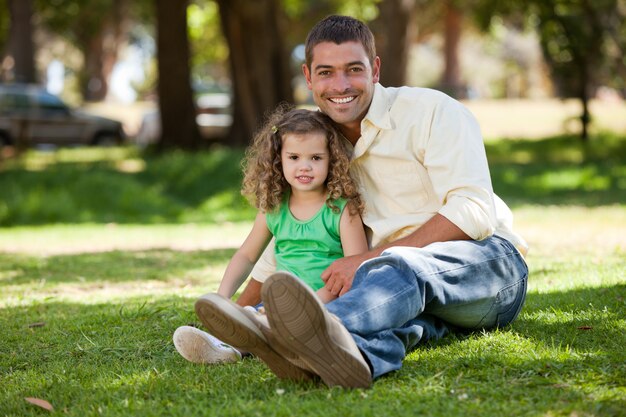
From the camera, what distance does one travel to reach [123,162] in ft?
61.5

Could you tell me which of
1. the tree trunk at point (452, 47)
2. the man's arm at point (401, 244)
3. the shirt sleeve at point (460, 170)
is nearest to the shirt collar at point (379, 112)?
the shirt sleeve at point (460, 170)

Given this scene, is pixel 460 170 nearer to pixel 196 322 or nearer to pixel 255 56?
pixel 196 322

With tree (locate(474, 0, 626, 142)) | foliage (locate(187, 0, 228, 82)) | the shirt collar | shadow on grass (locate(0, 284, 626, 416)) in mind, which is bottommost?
shadow on grass (locate(0, 284, 626, 416))

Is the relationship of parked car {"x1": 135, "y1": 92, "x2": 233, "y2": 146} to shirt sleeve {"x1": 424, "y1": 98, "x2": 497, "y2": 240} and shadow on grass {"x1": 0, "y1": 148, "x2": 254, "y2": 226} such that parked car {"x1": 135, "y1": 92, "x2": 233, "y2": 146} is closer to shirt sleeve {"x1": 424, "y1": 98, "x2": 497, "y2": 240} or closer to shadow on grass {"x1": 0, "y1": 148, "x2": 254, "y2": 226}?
shadow on grass {"x1": 0, "y1": 148, "x2": 254, "y2": 226}

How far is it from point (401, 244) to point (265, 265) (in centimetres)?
81

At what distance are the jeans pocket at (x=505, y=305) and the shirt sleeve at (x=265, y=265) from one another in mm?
1058

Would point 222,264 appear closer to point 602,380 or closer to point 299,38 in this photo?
point 602,380

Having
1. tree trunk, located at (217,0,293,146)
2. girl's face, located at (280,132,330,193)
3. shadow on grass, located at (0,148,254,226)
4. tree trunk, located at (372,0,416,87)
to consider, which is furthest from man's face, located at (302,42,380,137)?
tree trunk, located at (372,0,416,87)

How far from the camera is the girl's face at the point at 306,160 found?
4.27m

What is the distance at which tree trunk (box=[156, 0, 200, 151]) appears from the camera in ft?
59.2

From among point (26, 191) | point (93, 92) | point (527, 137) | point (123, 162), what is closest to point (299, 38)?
point (93, 92)

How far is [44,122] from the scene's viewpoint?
2505 centimetres

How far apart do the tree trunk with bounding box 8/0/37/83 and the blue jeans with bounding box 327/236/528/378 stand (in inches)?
922

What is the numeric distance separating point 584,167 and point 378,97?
1346 cm
